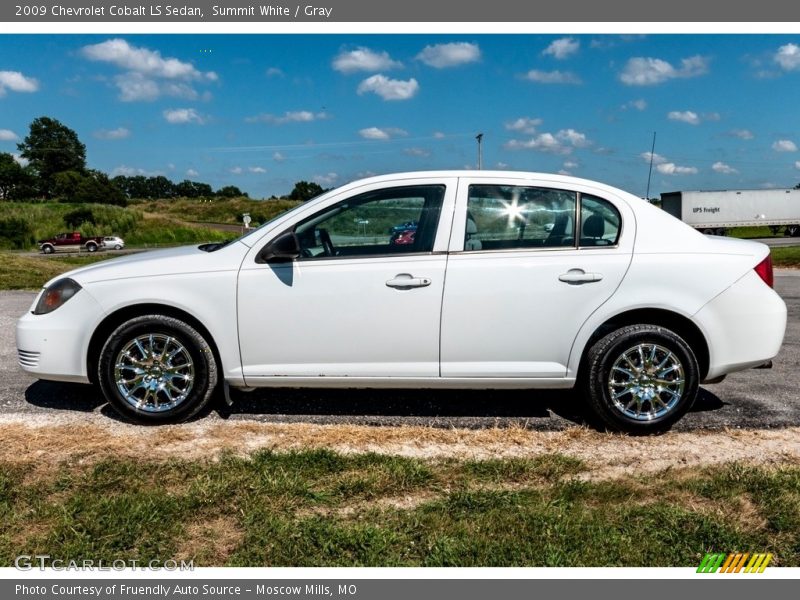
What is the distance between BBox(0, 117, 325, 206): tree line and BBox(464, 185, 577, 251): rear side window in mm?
73610

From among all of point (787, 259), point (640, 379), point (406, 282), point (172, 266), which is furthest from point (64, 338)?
point (787, 259)

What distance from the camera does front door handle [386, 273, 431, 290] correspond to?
4359 millimetres

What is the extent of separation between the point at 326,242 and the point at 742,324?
287cm

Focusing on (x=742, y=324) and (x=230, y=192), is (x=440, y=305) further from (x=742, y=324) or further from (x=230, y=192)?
(x=230, y=192)

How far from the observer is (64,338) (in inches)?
181

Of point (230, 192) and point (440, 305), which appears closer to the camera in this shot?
point (440, 305)

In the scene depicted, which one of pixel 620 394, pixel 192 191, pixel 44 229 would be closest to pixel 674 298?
pixel 620 394

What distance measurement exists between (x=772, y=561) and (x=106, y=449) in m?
3.72

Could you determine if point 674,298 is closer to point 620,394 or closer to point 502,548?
point 620,394

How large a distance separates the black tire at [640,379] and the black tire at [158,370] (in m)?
2.65

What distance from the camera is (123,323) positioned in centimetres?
456

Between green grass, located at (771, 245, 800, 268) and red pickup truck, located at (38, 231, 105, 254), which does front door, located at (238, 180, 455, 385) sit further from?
red pickup truck, located at (38, 231, 105, 254)

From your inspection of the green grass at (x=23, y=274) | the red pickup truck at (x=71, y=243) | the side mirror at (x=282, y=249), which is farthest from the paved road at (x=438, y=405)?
the red pickup truck at (x=71, y=243)

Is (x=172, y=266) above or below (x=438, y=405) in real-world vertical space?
above
